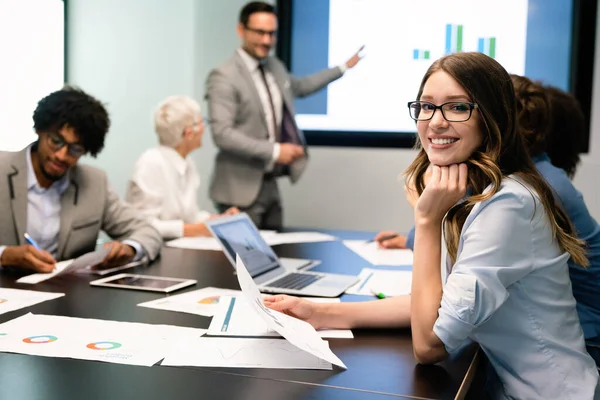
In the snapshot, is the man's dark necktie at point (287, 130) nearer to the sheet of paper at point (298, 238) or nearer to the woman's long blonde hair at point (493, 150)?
the sheet of paper at point (298, 238)

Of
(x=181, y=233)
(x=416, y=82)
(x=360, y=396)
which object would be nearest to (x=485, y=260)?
(x=360, y=396)

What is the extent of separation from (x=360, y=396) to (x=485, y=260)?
37 cm

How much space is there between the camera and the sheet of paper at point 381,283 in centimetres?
186

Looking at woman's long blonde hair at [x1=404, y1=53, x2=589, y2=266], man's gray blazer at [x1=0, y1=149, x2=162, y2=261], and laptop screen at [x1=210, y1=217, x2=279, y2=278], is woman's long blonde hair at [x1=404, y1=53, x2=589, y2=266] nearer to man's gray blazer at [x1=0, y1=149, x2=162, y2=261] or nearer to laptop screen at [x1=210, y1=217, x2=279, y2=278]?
laptop screen at [x1=210, y1=217, x2=279, y2=278]

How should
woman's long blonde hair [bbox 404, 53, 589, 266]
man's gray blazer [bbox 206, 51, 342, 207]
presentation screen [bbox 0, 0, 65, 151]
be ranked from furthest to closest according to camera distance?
presentation screen [bbox 0, 0, 65, 151]
man's gray blazer [bbox 206, 51, 342, 207]
woman's long blonde hair [bbox 404, 53, 589, 266]

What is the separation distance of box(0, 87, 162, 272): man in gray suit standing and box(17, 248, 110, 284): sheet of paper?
65 mm

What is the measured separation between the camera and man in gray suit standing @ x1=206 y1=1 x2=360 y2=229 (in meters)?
3.68

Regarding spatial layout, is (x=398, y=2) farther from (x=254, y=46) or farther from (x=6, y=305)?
(x=6, y=305)

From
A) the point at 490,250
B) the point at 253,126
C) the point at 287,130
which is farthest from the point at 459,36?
the point at 490,250

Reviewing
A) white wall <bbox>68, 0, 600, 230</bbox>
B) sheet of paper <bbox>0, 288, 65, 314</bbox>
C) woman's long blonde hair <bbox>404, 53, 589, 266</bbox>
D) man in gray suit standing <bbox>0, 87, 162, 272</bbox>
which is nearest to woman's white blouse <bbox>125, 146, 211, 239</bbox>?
man in gray suit standing <bbox>0, 87, 162, 272</bbox>

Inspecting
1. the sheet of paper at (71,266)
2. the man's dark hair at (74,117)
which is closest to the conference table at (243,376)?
the sheet of paper at (71,266)

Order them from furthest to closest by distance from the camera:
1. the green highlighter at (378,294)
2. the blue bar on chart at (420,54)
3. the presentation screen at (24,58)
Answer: the blue bar on chart at (420,54) < the presentation screen at (24,58) < the green highlighter at (378,294)

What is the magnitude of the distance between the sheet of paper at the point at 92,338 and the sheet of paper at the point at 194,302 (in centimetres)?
15

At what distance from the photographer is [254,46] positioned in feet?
12.6
